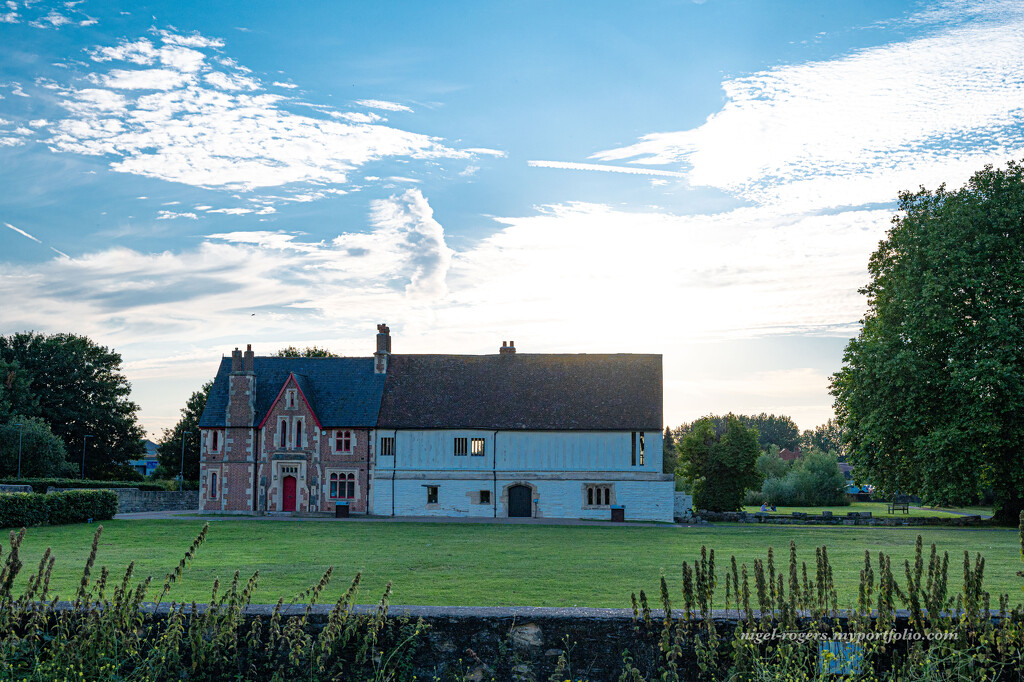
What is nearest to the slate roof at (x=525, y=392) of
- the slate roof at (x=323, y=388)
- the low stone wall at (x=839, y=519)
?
the slate roof at (x=323, y=388)

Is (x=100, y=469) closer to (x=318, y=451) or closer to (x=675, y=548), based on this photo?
(x=318, y=451)

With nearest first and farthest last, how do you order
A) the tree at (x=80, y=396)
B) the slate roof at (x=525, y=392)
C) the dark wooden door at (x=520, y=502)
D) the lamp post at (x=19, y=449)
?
the dark wooden door at (x=520, y=502), the slate roof at (x=525, y=392), the lamp post at (x=19, y=449), the tree at (x=80, y=396)

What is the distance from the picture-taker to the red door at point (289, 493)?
4919cm

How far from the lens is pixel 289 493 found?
49.3 metres

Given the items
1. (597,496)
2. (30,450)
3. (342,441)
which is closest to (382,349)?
(342,441)

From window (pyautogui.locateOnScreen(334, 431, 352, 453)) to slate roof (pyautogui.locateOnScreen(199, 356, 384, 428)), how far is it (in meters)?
0.56

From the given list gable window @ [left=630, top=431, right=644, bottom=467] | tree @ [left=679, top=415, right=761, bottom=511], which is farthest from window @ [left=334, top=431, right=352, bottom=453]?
tree @ [left=679, top=415, right=761, bottom=511]

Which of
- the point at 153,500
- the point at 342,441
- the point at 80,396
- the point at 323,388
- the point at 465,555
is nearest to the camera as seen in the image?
the point at 465,555

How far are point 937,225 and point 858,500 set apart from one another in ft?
182

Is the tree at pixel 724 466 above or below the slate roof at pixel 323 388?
below

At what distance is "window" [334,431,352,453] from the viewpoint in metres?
49.0

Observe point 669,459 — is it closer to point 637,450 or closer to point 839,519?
point 637,450

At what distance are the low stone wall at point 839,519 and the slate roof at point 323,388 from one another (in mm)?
19741

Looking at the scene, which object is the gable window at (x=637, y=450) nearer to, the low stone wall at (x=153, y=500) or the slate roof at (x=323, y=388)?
the slate roof at (x=323, y=388)
